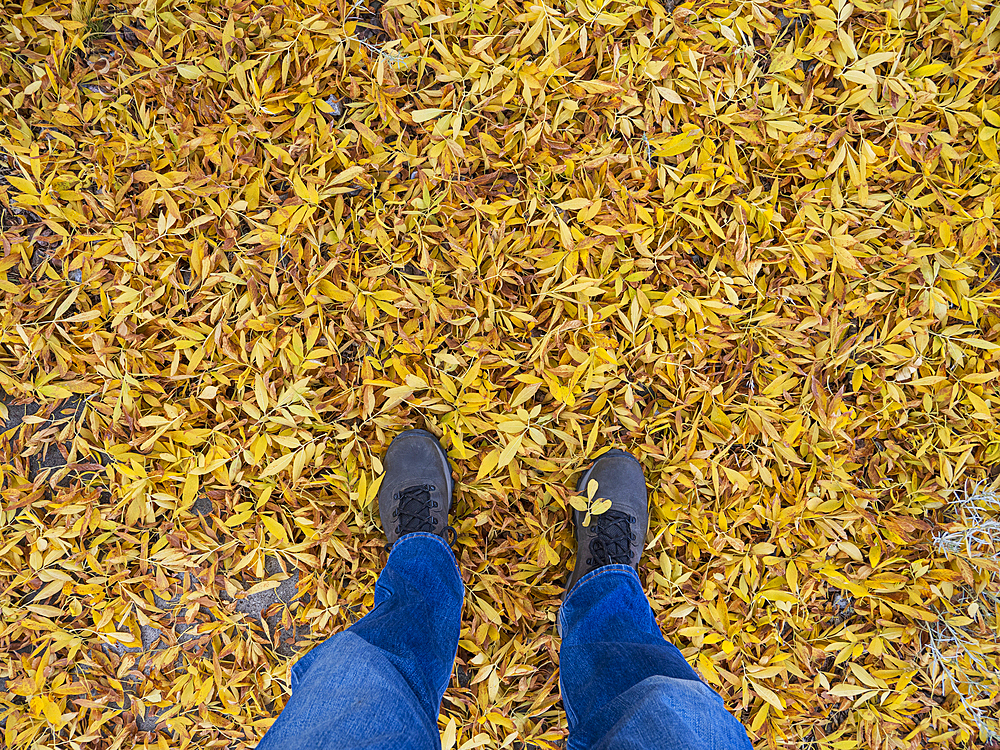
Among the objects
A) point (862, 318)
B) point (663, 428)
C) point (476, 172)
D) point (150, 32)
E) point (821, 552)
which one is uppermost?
point (150, 32)

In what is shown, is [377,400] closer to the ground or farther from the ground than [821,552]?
farther from the ground

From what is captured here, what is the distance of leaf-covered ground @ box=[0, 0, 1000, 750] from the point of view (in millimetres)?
1571

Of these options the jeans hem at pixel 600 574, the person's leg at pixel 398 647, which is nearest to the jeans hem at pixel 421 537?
the person's leg at pixel 398 647

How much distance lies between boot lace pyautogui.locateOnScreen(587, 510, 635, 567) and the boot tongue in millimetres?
474

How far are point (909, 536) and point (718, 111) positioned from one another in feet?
4.67

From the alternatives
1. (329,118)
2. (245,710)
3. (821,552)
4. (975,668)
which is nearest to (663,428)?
(821,552)

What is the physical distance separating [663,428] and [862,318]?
706 millimetres

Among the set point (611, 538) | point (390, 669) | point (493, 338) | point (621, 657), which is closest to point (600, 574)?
point (611, 538)

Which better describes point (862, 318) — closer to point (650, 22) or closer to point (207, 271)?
point (650, 22)

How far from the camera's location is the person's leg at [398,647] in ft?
3.23

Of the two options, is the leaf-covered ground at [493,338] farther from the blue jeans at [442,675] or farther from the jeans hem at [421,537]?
the blue jeans at [442,675]

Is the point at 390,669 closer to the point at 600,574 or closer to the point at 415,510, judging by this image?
the point at 415,510

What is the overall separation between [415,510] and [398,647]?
15.2 inches

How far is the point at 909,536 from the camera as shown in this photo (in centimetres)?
161
